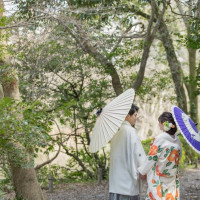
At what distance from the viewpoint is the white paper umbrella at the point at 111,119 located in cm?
398

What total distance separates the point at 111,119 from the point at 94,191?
527 centimetres

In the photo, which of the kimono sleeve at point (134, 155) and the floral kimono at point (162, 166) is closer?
the floral kimono at point (162, 166)

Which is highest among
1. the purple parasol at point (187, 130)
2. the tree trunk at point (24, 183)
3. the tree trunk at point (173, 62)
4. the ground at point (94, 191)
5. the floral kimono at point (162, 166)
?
the tree trunk at point (173, 62)

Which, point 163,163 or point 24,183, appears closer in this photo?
point 163,163

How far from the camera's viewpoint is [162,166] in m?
3.97

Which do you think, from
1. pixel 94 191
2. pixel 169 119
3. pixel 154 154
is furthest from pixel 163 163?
pixel 94 191

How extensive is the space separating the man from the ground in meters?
3.68

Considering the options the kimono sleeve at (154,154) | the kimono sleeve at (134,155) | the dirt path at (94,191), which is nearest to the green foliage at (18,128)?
Answer: the kimono sleeve at (134,155)

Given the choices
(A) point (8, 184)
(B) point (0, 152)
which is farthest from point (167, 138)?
(A) point (8, 184)

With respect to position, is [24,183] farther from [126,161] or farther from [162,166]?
[162,166]

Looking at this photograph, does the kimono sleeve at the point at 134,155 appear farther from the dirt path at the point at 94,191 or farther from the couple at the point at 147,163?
the dirt path at the point at 94,191

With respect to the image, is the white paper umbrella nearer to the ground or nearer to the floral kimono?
the floral kimono

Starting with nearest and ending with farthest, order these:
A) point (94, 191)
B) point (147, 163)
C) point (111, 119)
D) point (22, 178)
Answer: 1. point (147, 163)
2. point (111, 119)
3. point (22, 178)
4. point (94, 191)

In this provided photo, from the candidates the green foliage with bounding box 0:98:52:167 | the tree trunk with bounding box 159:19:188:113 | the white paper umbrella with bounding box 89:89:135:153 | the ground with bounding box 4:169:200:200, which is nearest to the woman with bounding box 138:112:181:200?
the white paper umbrella with bounding box 89:89:135:153
